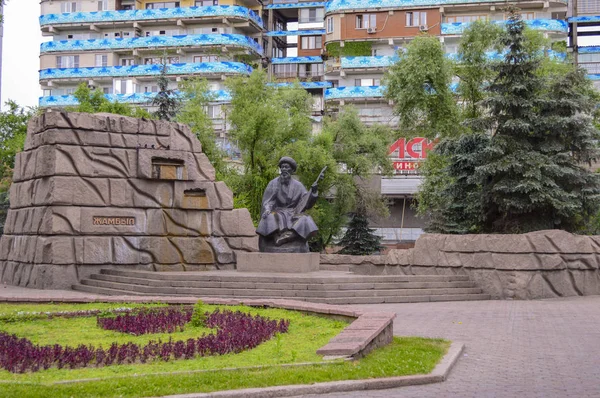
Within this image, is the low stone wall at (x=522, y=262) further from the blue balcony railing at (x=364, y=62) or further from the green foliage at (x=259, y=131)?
the blue balcony railing at (x=364, y=62)

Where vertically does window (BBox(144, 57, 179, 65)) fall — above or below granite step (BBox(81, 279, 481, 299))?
above

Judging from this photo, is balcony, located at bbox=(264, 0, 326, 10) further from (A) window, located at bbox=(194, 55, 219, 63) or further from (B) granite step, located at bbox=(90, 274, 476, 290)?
(B) granite step, located at bbox=(90, 274, 476, 290)

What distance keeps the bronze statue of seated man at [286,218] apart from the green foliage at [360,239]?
16580 millimetres

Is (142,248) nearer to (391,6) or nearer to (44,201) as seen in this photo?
(44,201)

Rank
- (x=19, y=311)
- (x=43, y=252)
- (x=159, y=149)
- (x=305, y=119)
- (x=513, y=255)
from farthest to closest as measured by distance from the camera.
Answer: (x=305, y=119) → (x=159, y=149) → (x=43, y=252) → (x=513, y=255) → (x=19, y=311)

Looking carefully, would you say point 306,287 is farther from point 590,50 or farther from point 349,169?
point 590,50

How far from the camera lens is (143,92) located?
60094 mm

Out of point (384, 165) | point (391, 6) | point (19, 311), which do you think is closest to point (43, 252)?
point (19, 311)

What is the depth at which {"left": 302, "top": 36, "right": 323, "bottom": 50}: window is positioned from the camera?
6281 cm

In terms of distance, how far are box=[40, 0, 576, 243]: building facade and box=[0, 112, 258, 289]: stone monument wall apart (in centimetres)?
2564

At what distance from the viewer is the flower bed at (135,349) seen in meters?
9.46

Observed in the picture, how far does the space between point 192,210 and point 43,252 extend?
14.7ft

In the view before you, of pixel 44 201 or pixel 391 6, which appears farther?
pixel 391 6

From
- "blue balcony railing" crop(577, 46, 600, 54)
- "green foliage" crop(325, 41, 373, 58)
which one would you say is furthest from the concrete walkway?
"blue balcony railing" crop(577, 46, 600, 54)
